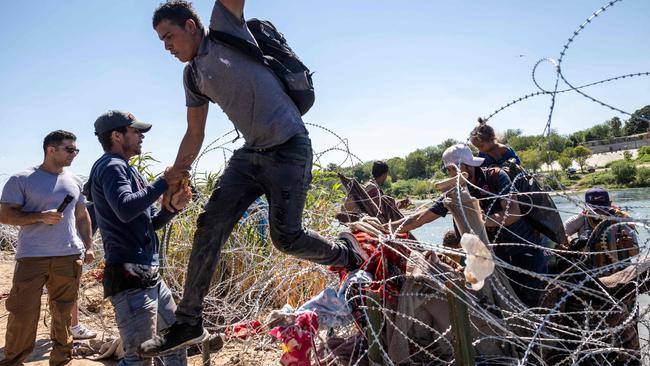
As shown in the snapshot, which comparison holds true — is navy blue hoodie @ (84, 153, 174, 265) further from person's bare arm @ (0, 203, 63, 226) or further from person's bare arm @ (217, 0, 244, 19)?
person's bare arm @ (0, 203, 63, 226)

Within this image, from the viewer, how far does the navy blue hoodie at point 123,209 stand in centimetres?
246

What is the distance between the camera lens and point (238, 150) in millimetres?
2510

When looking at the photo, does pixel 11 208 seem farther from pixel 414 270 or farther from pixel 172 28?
pixel 414 270

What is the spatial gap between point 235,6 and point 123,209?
1147 mm

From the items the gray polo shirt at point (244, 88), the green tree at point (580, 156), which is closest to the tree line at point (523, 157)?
the green tree at point (580, 156)

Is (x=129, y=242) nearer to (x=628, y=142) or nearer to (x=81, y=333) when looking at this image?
(x=81, y=333)

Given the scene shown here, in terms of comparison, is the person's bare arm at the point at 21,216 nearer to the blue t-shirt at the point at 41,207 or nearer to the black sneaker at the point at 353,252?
the blue t-shirt at the point at 41,207

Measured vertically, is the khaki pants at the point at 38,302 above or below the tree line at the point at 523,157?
below

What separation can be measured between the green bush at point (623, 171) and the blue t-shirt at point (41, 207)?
23639 millimetres

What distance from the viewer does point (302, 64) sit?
252 cm

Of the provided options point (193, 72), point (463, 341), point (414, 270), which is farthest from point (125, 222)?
point (463, 341)

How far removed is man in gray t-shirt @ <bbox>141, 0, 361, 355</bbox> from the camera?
7.66ft

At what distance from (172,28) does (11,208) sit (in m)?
2.61

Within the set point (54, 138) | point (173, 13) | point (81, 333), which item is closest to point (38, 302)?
point (81, 333)
